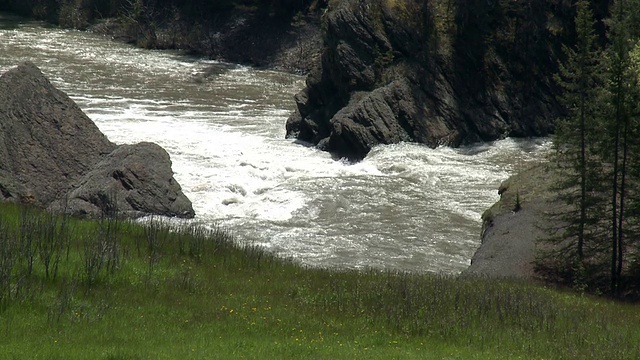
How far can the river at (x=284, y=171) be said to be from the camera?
99.1 feet

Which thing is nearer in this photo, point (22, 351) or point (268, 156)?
point (22, 351)

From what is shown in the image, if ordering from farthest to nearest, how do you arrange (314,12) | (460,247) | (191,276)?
(314,12) < (460,247) < (191,276)

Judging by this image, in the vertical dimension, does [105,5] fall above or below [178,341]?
above

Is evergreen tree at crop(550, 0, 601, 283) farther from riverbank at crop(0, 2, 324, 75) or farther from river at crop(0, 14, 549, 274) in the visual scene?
riverbank at crop(0, 2, 324, 75)

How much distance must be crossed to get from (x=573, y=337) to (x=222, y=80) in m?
42.4

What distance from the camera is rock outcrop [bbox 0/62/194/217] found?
94.4ft

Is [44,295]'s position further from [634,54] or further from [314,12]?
[314,12]

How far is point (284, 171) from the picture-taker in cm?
3738

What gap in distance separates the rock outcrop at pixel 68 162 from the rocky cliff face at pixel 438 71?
13.1 meters

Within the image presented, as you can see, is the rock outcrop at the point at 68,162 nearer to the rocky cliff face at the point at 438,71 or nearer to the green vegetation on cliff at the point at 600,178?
the green vegetation on cliff at the point at 600,178

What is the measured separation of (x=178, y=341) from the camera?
1465 centimetres

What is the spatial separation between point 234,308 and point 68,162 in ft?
50.0

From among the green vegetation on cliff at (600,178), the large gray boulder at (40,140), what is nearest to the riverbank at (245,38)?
the large gray boulder at (40,140)

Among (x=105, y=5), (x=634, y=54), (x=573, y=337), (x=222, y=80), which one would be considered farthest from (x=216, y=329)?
(x=105, y=5)
